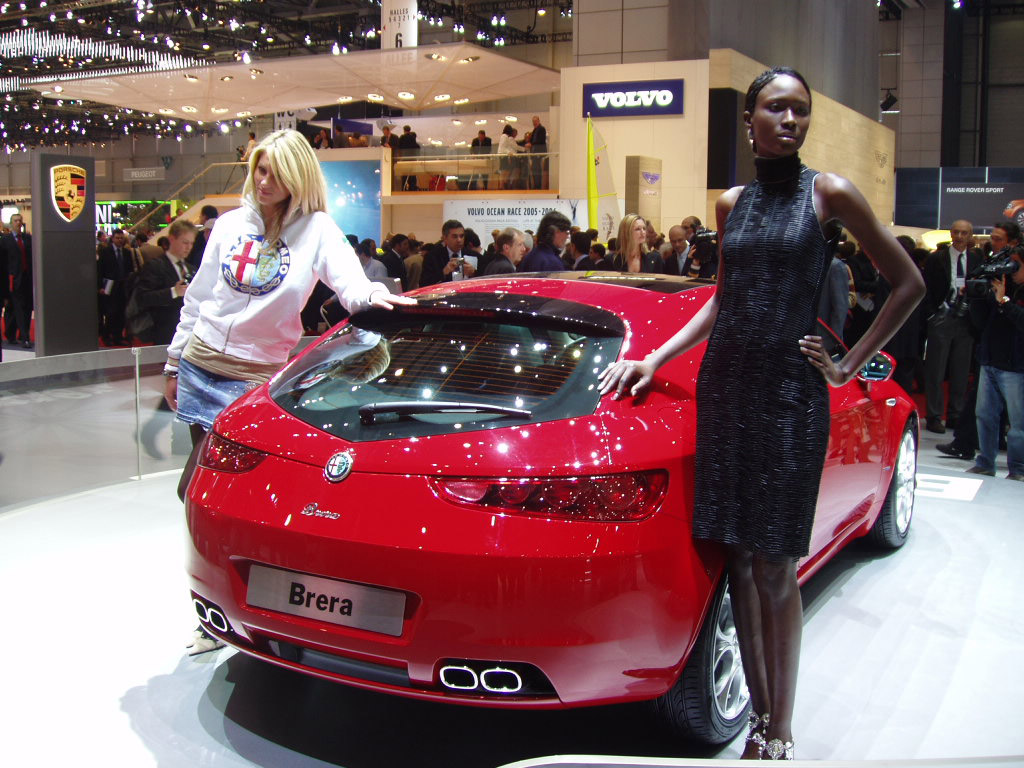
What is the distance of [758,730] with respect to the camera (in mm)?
2395

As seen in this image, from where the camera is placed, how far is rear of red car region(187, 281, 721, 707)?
214 centimetres

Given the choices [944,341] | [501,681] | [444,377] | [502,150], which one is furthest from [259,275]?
[502,150]

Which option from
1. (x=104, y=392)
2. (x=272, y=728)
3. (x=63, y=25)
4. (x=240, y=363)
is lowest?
(x=272, y=728)

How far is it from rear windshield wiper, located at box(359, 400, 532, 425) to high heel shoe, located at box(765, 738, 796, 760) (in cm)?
100

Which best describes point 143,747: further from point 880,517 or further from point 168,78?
point 168,78

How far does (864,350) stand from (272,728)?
186 cm

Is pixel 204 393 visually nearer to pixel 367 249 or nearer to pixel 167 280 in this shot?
pixel 167 280

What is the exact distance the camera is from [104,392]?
5344 millimetres

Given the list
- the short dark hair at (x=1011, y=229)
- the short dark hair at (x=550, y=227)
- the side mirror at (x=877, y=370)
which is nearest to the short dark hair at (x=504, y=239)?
the short dark hair at (x=550, y=227)

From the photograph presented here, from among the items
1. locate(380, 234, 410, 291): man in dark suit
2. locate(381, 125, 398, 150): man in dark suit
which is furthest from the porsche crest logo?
locate(381, 125, 398, 150): man in dark suit

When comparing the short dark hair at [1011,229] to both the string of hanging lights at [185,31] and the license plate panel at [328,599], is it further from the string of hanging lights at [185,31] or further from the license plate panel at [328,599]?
the string of hanging lights at [185,31]

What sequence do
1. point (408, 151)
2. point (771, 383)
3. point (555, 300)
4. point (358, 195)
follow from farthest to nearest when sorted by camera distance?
point (358, 195) → point (408, 151) → point (555, 300) → point (771, 383)

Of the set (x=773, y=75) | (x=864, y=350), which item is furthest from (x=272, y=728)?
(x=773, y=75)

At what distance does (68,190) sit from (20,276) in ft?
9.42
